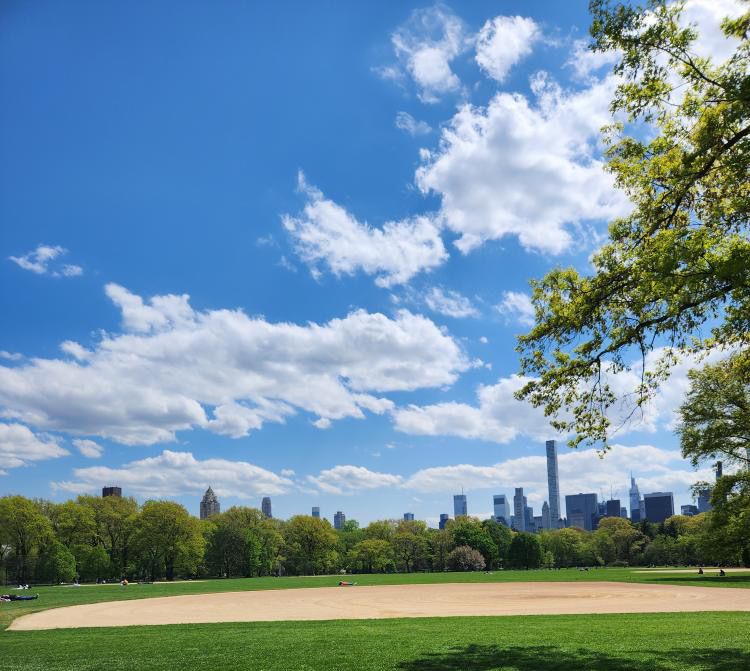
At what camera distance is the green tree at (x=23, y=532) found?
84.1 m

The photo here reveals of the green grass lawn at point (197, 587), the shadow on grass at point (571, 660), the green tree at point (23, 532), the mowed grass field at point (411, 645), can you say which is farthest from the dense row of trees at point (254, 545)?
the shadow on grass at point (571, 660)

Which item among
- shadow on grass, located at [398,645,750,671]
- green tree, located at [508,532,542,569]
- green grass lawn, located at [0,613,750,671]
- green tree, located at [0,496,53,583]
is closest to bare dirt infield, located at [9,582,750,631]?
green grass lawn, located at [0,613,750,671]

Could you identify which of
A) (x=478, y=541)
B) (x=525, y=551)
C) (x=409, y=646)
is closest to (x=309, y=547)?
(x=478, y=541)

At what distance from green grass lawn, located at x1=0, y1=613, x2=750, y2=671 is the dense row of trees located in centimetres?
3949

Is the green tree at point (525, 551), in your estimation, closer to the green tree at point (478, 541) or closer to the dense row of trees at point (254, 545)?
the dense row of trees at point (254, 545)

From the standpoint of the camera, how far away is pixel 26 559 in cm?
8456

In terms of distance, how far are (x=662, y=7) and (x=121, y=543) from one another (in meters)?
107

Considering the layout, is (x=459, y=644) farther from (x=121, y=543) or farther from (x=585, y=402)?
(x=121, y=543)

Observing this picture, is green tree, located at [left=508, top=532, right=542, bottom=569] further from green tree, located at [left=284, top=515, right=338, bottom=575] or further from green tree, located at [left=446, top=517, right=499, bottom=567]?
green tree, located at [left=284, top=515, right=338, bottom=575]

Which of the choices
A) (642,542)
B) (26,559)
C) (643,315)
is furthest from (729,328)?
(642,542)

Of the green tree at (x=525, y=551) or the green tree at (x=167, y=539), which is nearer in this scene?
the green tree at (x=167, y=539)

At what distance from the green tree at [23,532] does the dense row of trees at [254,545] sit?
0.47ft

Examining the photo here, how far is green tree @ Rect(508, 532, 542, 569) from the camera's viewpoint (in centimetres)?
12312

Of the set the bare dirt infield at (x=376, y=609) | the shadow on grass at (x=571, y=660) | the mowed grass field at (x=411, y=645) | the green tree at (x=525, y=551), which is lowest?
the green tree at (x=525, y=551)
